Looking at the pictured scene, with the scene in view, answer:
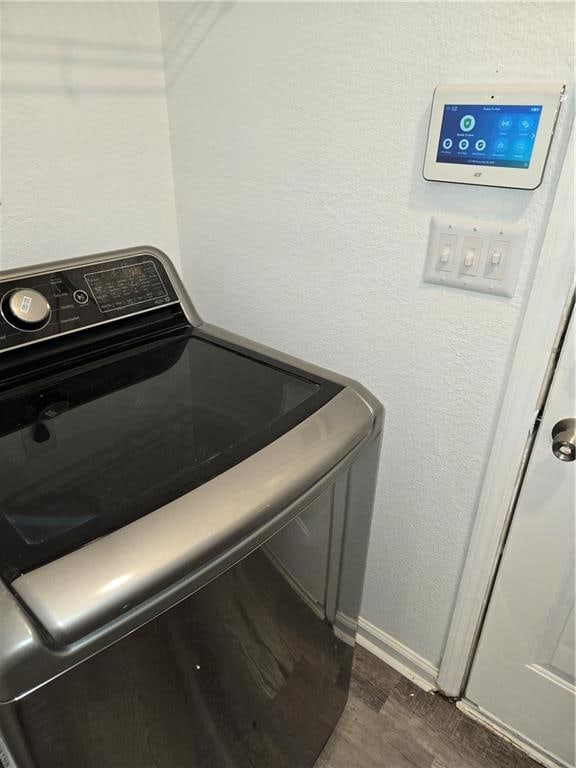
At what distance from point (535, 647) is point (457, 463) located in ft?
1.57

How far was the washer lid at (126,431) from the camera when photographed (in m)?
0.62

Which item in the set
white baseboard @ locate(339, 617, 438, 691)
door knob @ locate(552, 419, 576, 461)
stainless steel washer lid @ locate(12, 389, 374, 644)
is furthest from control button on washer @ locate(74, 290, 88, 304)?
white baseboard @ locate(339, 617, 438, 691)

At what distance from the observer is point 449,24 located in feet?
2.63

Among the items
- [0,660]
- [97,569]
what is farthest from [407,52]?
[0,660]

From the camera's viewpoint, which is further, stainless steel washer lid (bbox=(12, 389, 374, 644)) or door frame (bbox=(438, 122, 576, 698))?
door frame (bbox=(438, 122, 576, 698))

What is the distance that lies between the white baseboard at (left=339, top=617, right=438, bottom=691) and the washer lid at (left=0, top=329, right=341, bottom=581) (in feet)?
3.01

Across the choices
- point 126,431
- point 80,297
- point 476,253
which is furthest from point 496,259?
point 80,297

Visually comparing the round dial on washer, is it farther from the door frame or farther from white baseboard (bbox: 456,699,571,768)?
white baseboard (bbox: 456,699,571,768)

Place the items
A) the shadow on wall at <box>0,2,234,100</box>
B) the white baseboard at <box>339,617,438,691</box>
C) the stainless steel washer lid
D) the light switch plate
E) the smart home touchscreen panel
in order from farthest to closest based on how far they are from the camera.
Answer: the white baseboard at <box>339,617,438,691</box> → the shadow on wall at <box>0,2,234,100</box> → the light switch plate → the smart home touchscreen panel → the stainless steel washer lid

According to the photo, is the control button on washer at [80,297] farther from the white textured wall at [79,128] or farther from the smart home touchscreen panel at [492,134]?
the smart home touchscreen panel at [492,134]

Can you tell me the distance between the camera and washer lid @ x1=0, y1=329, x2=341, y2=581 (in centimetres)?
62

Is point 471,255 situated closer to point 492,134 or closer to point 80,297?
point 492,134

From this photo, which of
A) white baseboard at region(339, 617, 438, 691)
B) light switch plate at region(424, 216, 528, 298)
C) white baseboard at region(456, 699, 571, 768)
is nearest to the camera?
light switch plate at region(424, 216, 528, 298)

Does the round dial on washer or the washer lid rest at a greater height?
the round dial on washer
